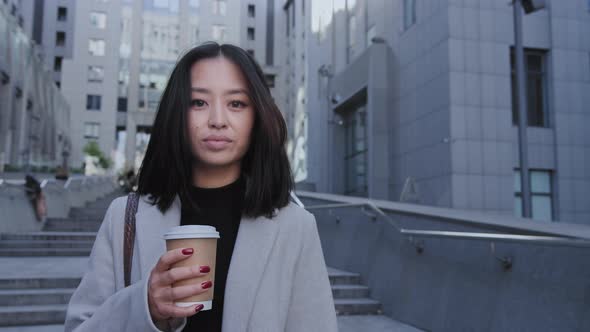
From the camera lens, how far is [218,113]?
158cm

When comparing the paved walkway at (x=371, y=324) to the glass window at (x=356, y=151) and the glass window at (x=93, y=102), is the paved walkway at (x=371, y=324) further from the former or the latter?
the glass window at (x=93, y=102)

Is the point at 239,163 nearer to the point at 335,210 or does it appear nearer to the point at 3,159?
the point at 335,210

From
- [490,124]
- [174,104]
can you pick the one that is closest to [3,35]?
[490,124]

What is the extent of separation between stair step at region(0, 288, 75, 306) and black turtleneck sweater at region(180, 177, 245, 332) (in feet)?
17.1

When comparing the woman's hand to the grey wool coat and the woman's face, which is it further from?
the woman's face

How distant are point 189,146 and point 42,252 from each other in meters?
9.11

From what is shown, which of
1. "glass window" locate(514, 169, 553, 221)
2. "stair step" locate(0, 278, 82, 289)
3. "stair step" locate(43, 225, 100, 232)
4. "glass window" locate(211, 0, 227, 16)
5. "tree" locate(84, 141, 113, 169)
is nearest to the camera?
"stair step" locate(0, 278, 82, 289)

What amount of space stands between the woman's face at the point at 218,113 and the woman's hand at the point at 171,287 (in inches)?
18.3

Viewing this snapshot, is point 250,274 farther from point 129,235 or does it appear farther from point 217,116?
point 217,116

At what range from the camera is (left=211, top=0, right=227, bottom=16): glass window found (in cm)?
5434

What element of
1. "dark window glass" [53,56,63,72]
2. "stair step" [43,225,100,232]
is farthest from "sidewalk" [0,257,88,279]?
"dark window glass" [53,56,63,72]

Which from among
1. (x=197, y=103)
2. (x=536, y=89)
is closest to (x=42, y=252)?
(x=197, y=103)

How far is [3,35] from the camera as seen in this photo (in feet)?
101

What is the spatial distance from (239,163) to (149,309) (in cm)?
63
